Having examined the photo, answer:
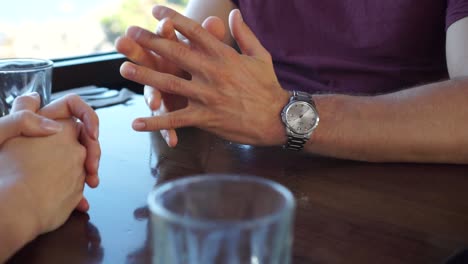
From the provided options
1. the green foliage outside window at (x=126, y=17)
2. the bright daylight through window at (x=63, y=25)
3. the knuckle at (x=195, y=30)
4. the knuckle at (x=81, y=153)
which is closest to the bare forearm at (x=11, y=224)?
the knuckle at (x=81, y=153)

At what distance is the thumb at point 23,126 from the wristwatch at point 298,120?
38cm

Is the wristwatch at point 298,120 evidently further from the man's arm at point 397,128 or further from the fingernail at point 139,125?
the fingernail at point 139,125

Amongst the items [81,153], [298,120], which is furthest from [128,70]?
[298,120]

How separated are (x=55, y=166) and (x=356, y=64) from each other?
868 mm

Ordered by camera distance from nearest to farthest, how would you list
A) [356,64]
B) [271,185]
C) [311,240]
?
1. [271,185]
2. [311,240]
3. [356,64]

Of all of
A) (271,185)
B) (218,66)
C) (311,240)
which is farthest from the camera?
(218,66)

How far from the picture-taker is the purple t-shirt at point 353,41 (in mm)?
1260

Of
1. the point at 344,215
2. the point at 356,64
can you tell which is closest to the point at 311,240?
the point at 344,215

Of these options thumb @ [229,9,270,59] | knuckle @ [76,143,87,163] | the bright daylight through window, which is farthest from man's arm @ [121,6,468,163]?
the bright daylight through window

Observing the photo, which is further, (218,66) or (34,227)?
(218,66)

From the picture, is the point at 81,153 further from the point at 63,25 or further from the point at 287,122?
the point at 63,25

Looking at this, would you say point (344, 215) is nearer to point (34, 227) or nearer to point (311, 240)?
point (311, 240)

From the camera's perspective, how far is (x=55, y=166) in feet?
2.27

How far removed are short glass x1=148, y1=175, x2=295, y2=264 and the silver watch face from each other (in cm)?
51
